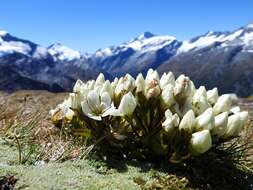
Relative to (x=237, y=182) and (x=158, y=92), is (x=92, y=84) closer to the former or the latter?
(x=158, y=92)

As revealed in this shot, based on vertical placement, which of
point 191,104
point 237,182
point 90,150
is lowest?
point 237,182

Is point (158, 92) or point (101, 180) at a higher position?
point (158, 92)

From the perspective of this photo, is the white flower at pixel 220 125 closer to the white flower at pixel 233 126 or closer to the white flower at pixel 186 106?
the white flower at pixel 233 126

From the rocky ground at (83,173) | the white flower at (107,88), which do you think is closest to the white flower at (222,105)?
the rocky ground at (83,173)

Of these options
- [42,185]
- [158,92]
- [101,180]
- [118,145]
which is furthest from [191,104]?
[42,185]

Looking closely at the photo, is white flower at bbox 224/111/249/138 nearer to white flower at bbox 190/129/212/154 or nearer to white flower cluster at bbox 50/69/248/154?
white flower cluster at bbox 50/69/248/154

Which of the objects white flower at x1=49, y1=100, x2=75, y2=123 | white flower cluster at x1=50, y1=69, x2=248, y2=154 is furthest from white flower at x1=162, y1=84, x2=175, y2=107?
white flower at x1=49, y1=100, x2=75, y2=123
